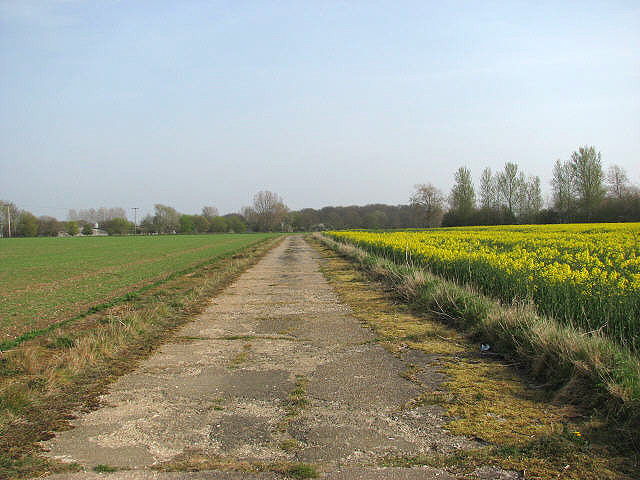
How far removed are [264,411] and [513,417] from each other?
87.3 inches

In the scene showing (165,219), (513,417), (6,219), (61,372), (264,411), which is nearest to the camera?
(513,417)

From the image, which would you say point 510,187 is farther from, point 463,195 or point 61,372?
point 61,372

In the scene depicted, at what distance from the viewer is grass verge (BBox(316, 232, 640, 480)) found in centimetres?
296

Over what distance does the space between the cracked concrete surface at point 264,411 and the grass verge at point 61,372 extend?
0.19m

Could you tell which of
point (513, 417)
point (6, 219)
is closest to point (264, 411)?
point (513, 417)

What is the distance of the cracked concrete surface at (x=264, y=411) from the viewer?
3164mm

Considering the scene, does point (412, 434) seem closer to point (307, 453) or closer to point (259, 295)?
point (307, 453)

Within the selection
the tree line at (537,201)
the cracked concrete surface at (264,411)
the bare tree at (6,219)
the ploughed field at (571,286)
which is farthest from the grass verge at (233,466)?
the bare tree at (6,219)

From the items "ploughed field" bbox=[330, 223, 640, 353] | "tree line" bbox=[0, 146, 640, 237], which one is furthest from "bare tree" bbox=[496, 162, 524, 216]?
"ploughed field" bbox=[330, 223, 640, 353]

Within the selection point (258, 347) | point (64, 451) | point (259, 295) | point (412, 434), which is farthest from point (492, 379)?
point (259, 295)

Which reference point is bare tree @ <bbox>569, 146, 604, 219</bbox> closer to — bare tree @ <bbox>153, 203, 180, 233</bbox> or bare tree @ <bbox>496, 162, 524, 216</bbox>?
bare tree @ <bbox>496, 162, 524, 216</bbox>

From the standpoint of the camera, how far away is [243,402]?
4.30 meters

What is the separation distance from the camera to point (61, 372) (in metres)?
5.09

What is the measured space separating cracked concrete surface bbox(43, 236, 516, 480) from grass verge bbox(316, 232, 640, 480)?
0.20 meters
